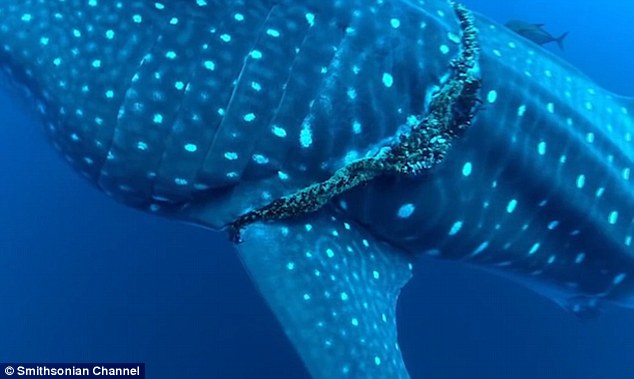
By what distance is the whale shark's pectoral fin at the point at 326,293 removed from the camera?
2.29m

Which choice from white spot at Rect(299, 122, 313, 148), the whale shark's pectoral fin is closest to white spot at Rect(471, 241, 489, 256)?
the whale shark's pectoral fin

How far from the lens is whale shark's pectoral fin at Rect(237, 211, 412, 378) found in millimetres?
2285

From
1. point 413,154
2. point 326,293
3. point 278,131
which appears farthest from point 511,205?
point 278,131

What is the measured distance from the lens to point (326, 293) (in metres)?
2.40

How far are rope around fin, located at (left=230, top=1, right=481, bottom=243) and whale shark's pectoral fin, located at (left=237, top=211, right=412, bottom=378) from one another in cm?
→ 8

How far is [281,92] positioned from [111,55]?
741 mm

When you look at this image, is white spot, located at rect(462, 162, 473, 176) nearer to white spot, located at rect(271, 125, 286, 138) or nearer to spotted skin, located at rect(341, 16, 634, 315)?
spotted skin, located at rect(341, 16, 634, 315)

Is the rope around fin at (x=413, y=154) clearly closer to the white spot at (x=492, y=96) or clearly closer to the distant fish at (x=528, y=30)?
the white spot at (x=492, y=96)

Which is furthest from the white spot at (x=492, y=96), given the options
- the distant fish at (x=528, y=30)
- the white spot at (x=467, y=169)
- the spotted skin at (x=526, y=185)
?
the distant fish at (x=528, y=30)

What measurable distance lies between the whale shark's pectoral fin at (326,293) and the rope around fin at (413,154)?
0.27ft

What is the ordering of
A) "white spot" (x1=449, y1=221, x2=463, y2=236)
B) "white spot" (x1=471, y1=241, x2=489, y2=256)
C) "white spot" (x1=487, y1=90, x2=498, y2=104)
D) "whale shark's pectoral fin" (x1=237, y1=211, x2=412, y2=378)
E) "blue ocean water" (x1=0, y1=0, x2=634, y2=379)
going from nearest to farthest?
"whale shark's pectoral fin" (x1=237, y1=211, x2=412, y2=378) → "white spot" (x1=487, y1=90, x2=498, y2=104) → "white spot" (x1=449, y1=221, x2=463, y2=236) → "white spot" (x1=471, y1=241, x2=489, y2=256) → "blue ocean water" (x1=0, y1=0, x2=634, y2=379)

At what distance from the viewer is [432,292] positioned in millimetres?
5359

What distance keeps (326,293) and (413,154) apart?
707 millimetres

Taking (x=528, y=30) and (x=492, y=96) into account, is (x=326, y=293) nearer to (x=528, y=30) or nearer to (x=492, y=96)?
(x=492, y=96)
